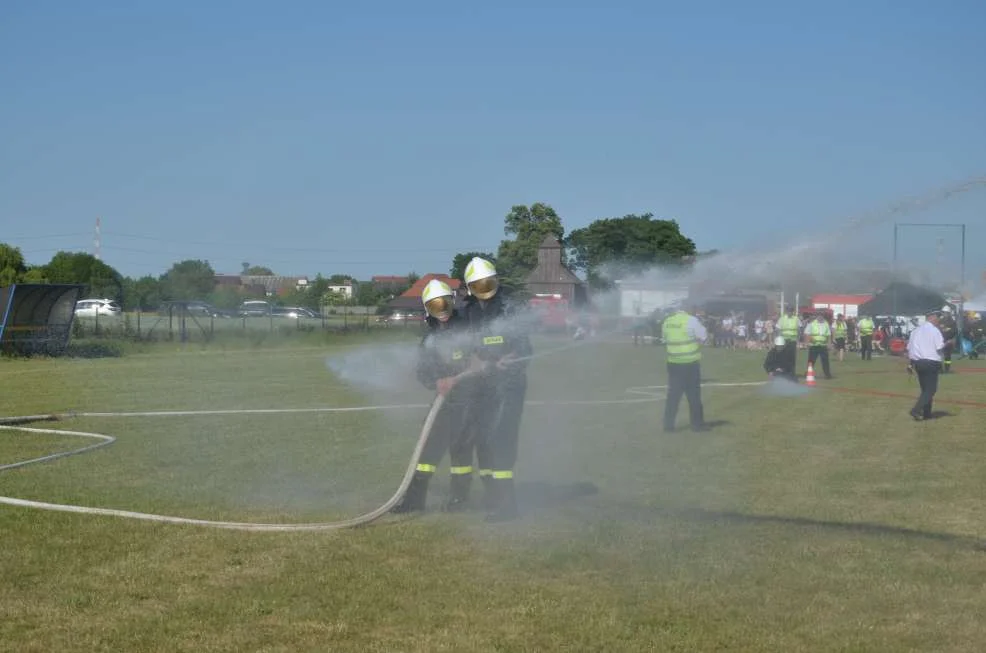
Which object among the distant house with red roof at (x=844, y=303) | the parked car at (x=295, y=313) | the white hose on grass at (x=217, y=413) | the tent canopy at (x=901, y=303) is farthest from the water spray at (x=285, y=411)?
the parked car at (x=295, y=313)

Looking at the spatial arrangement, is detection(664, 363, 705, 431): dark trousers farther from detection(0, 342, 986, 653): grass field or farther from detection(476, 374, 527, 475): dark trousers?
detection(476, 374, 527, 475): dark trousers

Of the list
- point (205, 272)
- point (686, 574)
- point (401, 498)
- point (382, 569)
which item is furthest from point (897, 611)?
point (205, 272)

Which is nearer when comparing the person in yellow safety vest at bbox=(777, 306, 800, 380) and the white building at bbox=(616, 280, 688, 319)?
the white building at bbox=(616, 280, 688, 319)

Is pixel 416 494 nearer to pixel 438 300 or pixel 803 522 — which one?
pixel 438 300

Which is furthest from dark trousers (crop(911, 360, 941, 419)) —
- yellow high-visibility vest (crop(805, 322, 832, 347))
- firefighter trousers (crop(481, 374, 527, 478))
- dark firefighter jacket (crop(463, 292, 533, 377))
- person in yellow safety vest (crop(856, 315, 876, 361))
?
person in yellow safety vest (crop(856, 315, 876, 361))

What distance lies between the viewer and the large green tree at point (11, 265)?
84.8 meters

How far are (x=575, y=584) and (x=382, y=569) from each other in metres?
1.41

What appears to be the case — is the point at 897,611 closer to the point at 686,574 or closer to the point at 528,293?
the point at 686,574

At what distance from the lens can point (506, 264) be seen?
1321 inches

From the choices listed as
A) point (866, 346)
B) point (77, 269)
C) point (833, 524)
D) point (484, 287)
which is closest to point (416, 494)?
point (484, 287)

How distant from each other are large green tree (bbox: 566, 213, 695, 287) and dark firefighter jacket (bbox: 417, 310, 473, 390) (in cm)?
869

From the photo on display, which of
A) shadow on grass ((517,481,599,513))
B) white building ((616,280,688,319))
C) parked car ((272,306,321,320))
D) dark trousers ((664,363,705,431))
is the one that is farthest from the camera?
parked car ((272,306,321,320))

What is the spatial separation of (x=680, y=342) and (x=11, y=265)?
3310 inches

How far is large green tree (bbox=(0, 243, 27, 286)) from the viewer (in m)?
84.8
